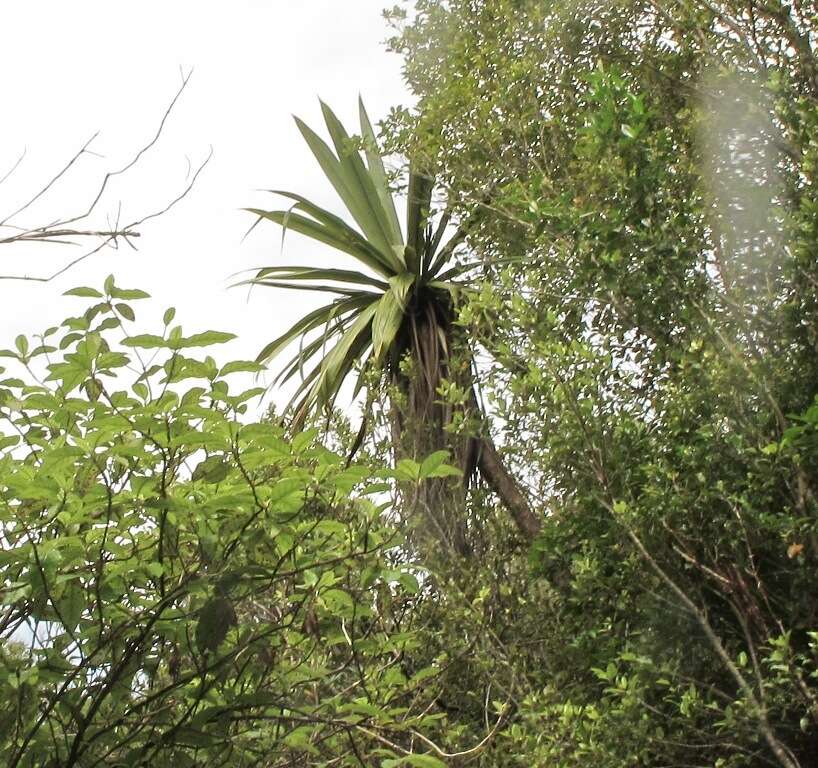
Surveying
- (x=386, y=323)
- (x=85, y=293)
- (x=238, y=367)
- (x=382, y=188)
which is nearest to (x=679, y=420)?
(x=238, y=367)

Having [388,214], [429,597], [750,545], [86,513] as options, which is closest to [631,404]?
[750,545]

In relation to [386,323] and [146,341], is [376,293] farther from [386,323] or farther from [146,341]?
[146,341]

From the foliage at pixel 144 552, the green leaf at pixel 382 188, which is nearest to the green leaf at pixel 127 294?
the foliage at pixel 144 552

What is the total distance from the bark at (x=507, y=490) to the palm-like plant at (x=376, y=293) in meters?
0.26

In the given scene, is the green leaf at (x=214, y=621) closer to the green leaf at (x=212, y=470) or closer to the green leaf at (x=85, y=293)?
the green leaf at (x=212, y=470)

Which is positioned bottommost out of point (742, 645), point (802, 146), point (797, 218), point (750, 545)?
point (742, 645)

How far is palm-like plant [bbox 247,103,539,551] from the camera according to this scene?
5738 millimetres

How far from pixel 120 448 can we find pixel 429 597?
10.1 ft

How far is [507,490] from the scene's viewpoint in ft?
16.4

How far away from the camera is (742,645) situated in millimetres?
3119

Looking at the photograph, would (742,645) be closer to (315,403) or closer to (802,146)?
(802,146)

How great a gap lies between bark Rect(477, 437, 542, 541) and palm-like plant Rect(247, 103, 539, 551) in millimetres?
265

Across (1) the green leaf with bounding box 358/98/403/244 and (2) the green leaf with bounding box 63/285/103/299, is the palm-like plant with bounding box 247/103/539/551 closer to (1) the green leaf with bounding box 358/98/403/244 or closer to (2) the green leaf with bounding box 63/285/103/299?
(1) the green leaf with bounding box 358/98/403/244

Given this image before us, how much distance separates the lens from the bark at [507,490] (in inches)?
192
